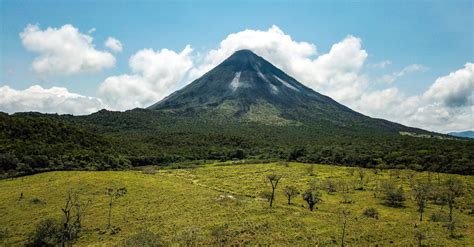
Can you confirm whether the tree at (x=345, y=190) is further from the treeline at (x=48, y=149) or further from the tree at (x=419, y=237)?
the treeline at (x=48, y=149)

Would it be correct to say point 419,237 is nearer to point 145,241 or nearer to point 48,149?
point 145,241

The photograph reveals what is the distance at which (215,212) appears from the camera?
63375mm

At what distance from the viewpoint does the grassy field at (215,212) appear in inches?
2003

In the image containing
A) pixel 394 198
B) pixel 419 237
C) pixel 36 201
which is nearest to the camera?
pixel 419 237

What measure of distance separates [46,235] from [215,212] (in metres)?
27.8

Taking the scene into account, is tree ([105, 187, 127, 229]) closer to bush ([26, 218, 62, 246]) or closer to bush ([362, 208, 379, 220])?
bush ([26, 218, 62, 246])

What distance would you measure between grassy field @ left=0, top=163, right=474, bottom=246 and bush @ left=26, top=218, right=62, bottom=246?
9.25 feet

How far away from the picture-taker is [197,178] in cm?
10400

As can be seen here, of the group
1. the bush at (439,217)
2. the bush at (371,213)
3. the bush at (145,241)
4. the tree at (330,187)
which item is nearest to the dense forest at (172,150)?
the tree at (330,187)

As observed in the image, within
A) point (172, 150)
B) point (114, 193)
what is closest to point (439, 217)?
point (114, 193)

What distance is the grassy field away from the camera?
50875 millimetres

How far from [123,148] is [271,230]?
4071 inches

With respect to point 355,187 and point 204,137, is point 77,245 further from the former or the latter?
point 204,137

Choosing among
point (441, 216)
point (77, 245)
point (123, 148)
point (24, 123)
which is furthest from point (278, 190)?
point (24, 123)
